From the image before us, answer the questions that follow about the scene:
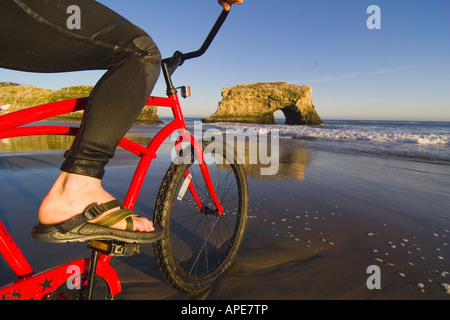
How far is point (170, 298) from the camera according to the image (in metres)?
1.45

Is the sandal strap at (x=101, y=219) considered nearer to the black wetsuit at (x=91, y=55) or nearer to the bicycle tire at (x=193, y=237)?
the black wetsuit at (x=91, y=55)

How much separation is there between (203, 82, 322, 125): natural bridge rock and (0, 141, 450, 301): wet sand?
146 feet

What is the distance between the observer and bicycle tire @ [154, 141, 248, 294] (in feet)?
4.45

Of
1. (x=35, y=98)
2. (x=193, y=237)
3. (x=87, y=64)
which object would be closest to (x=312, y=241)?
(x=193, y=237)

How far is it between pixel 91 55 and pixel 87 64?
72mm

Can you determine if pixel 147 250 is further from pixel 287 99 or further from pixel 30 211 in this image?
pixel 287 99

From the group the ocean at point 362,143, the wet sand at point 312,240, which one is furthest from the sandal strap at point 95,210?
the ocean at point 362,143

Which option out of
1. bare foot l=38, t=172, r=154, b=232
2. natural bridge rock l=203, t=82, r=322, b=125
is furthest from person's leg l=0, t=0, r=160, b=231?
natural bridge rock l=203, t=82, r=322, b=125

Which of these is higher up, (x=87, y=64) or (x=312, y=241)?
(x=87, y=64)

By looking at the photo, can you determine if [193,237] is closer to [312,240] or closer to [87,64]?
[312,240]

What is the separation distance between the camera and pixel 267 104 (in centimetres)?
4903

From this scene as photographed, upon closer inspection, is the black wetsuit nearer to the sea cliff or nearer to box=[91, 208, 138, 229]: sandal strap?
box=[91, 208, 138, 229]: sandal strap

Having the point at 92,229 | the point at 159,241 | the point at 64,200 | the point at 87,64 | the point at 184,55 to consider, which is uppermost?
the point at 184,55
